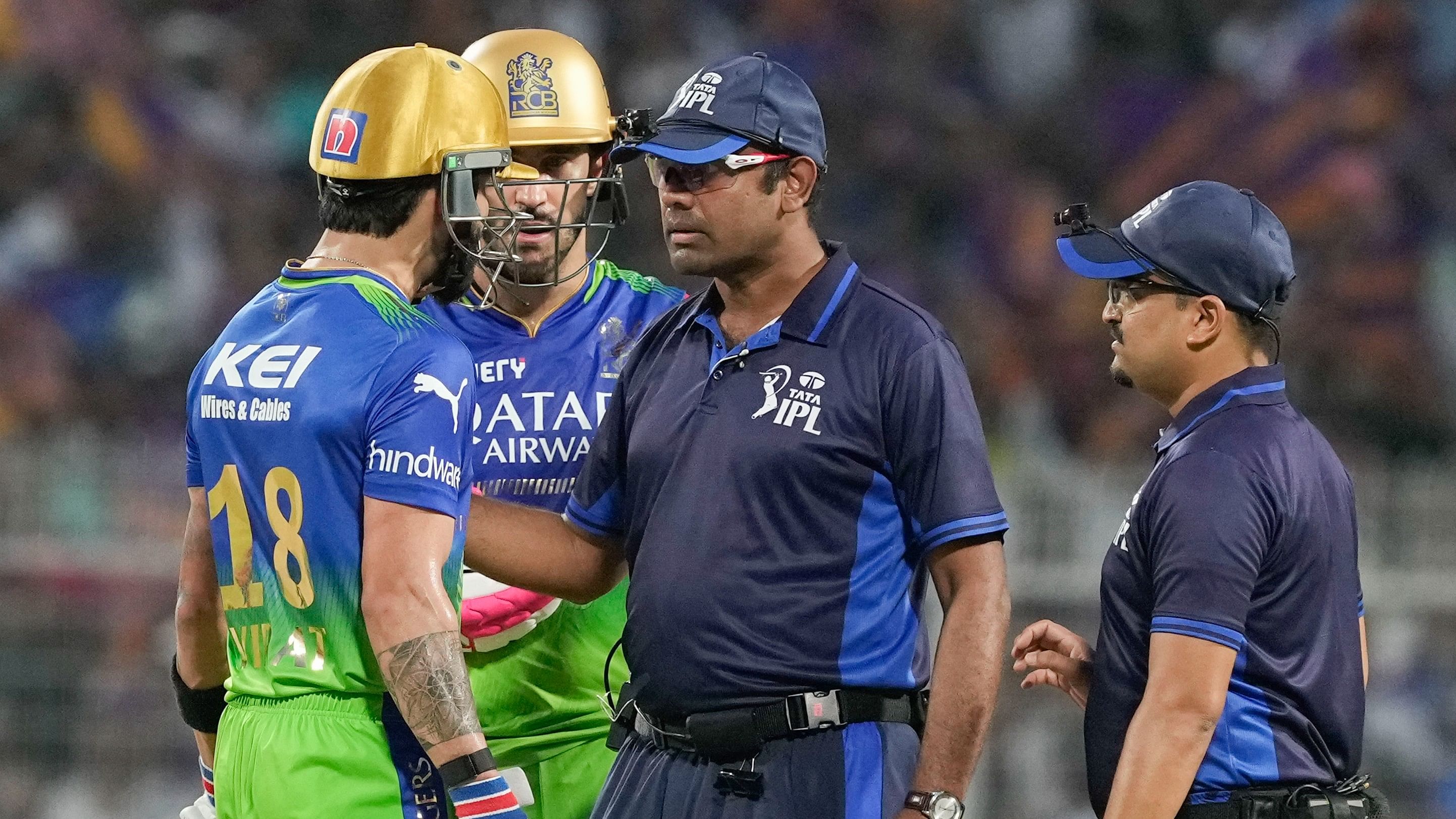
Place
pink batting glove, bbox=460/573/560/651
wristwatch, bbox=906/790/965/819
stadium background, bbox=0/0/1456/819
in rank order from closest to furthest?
1. wristwatch, bbox=906/790/965/819
2. pink batting glove, bbox=460/573/560/651
3. stadium background, bbox=0/0/1456/819

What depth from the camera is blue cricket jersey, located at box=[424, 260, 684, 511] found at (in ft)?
13.7

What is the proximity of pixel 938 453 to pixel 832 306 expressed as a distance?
40cm

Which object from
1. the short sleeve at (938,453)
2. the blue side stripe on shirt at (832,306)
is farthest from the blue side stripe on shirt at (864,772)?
the blue side stripe on shirt at (832,306)

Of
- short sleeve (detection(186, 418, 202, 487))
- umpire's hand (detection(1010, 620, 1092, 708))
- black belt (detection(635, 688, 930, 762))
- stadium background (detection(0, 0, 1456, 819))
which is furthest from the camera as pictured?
stadium background (detection(0, 0, 1456, 819))

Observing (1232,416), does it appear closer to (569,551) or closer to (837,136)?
(569,551)

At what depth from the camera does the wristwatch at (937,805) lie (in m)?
3.22

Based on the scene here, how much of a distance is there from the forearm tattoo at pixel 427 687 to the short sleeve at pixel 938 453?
926 millimetres

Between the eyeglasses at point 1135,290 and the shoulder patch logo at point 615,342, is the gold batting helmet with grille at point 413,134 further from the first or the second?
the eyeglasses at point 1135,290

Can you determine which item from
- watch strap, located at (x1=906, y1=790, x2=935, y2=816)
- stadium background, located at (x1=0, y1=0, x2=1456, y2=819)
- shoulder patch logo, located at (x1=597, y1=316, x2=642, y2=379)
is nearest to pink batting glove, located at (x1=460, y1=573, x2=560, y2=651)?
shoulder patch logo, located at (x1=597, y1=316, x2=642, y2=379)

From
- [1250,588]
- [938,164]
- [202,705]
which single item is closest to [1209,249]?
[1250,588]

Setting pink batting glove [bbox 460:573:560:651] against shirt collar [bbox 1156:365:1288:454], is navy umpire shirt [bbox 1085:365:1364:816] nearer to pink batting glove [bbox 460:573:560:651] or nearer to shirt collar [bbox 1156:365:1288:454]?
shirt collar [bbox 1156:365:1288:454]

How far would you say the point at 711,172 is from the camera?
3.51 m

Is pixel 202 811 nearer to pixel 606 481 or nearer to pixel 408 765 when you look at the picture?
pixel 408 765

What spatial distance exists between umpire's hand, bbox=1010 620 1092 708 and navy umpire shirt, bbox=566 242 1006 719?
234 mm
